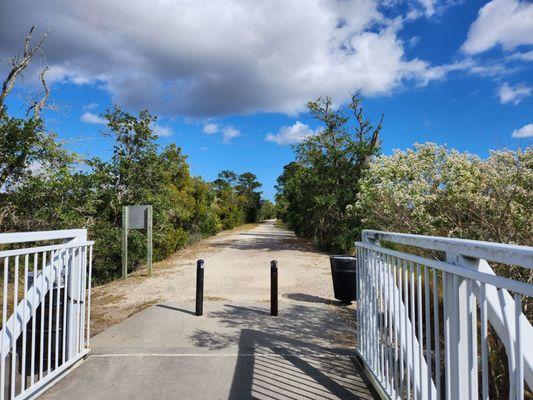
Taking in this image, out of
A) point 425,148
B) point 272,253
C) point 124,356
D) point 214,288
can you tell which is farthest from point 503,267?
point 272,253

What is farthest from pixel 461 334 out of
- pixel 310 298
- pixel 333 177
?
pixel 333 177

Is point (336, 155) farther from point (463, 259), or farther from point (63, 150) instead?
point (463, 259)

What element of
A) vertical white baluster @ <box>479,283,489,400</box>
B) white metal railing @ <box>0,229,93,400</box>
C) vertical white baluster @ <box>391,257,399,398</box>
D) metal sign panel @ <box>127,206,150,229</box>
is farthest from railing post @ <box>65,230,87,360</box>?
metal sign panel @ <box>127,206,150,229</box>

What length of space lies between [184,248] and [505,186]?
15.7 metres

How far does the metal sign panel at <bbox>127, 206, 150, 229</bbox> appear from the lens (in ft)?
36.7

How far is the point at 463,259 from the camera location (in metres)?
1.99

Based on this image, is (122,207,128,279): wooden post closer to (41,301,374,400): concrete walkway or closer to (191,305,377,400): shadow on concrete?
(41,301,374,400): concrete walkway

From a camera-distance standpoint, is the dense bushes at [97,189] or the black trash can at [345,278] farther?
the dense bushes at [97,189]

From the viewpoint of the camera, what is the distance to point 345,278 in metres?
7.43

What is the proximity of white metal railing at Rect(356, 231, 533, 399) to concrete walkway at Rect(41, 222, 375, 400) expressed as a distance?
84cm

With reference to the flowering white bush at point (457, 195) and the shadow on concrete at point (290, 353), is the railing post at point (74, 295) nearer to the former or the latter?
the shadow on concrete at point (290, 353)

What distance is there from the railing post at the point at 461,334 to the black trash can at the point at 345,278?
5314 mm

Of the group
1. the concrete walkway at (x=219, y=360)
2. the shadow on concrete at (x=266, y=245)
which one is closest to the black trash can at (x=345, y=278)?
the concrete walkway at (x=219, y=360)

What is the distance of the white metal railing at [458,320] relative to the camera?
5.05ft
